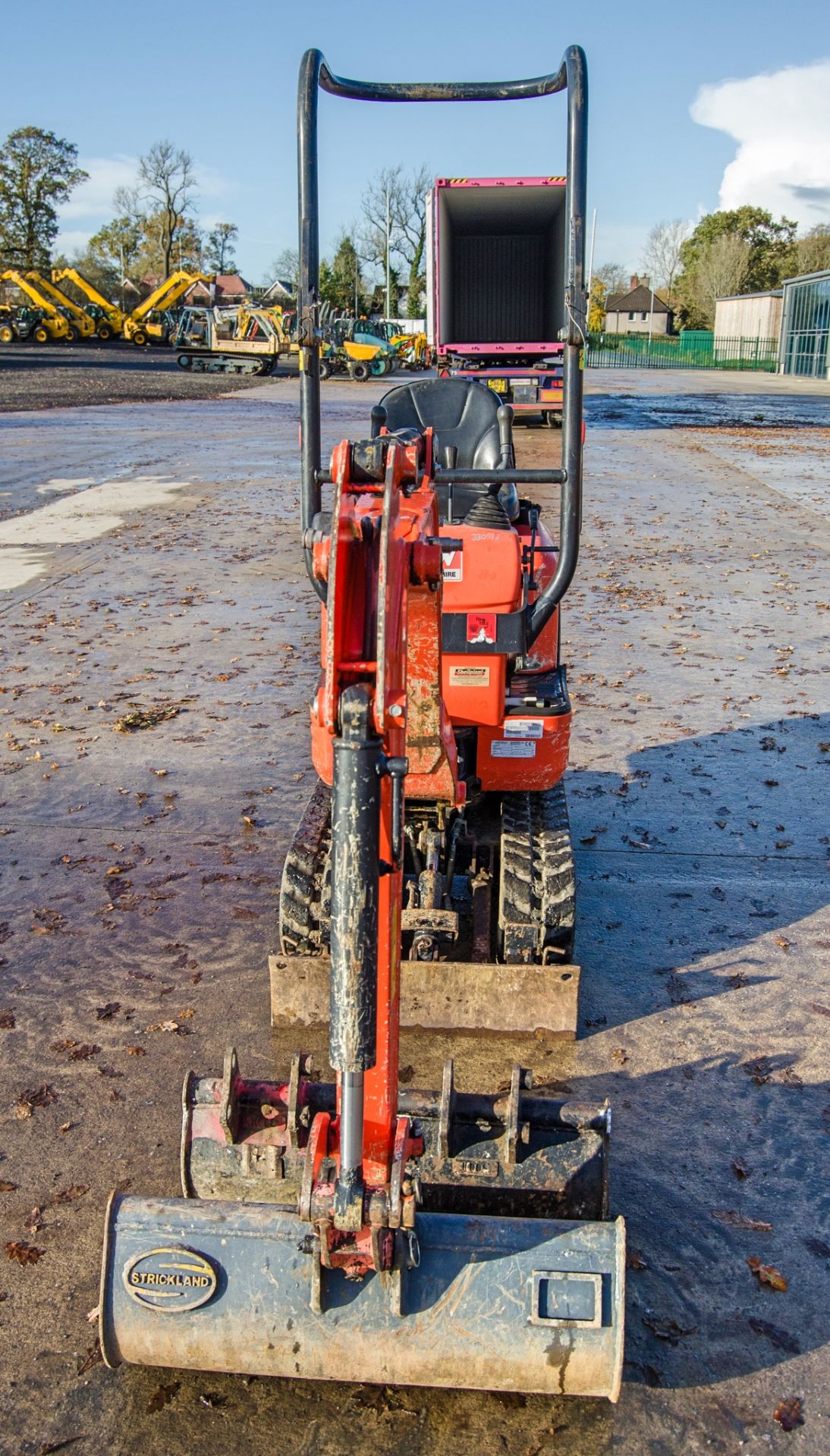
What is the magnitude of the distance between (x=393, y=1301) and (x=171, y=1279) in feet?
1.64

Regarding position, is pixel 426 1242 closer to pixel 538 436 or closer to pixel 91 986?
pixel 91 986

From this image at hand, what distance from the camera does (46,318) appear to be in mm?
56344

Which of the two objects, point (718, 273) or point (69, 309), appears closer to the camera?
point (69, 309)

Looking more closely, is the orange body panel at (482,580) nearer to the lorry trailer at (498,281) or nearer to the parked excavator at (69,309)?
the lorry trailer at (498,281)

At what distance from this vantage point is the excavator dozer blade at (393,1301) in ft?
9.18

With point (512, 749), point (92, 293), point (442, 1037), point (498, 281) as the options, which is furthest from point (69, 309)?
point (442, 1037)

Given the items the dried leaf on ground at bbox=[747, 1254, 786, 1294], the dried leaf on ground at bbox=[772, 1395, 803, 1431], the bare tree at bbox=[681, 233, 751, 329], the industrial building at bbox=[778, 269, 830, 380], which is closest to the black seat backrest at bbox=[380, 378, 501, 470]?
the dried leaf on ground at bbox=[747, 1254, 786, 1294]

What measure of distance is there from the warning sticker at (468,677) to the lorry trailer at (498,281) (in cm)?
1315

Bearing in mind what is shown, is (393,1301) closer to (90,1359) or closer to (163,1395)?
(163,1395)

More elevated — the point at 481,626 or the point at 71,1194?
the point at 481,626

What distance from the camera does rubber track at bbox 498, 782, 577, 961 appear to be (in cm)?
453

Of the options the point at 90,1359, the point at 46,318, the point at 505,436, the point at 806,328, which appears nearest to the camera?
the point at 90,1359

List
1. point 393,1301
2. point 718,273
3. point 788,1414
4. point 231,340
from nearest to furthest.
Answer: point 393,1301 → point 788,1414 → point 231,340 → point 718,273

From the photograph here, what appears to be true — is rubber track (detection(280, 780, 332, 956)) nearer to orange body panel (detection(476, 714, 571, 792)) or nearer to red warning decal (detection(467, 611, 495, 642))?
orange body panel (detection(476, 714, 571, 792))
